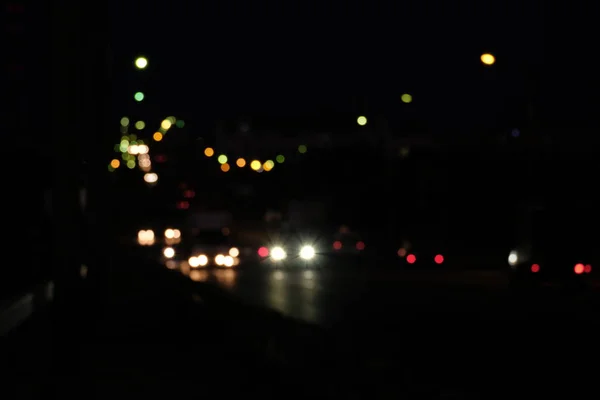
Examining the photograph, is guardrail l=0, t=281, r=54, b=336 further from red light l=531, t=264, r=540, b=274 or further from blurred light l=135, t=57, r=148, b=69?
red light l=531, t=264, r=540, b=274

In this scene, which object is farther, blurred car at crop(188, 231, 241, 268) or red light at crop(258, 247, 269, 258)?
red light at crop(258, 247, 269, 258)

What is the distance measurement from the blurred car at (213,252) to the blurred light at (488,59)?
19.5 meters

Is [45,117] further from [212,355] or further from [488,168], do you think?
[488,168]

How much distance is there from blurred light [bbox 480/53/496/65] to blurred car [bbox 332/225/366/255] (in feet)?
74.3

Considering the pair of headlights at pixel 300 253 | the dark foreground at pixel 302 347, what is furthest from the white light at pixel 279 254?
the dark foreground at pixel 302 347

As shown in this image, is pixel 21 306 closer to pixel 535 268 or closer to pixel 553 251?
pixel 535 268

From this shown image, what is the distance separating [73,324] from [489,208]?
148 ft

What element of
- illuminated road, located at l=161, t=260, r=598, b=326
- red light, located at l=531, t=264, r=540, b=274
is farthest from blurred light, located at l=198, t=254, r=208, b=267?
red light, located at l=531, t=264, r=540, b=274

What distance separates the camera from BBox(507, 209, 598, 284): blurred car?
3195 centimetres

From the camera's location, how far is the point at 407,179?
220ft

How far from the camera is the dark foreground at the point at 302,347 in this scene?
12.1m

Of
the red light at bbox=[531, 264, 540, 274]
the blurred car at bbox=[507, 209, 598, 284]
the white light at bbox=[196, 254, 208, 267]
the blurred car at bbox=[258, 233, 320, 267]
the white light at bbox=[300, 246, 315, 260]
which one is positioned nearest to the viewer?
the blurred car at bbox=[507, 209, 598, 284]

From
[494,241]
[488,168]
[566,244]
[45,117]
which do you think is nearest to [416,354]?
[45,117]

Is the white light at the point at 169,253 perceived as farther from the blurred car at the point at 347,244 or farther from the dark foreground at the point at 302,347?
the dark foreground at the point at 302,347
